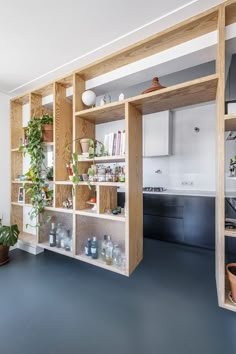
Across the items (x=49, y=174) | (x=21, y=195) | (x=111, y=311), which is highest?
(x=49, y=174)

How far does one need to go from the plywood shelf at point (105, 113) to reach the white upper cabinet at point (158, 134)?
1334mm

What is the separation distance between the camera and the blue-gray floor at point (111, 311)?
123cm

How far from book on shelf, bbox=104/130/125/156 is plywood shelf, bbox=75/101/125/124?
25 cm

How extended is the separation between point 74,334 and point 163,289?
0.88 m

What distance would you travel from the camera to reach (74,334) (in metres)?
1.31

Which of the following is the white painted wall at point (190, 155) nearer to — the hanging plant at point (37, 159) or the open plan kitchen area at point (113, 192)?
the open plan kitchen area at point (113, 192)

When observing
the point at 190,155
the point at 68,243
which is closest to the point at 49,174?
the point at 68,243

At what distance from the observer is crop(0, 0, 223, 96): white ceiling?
1.42m

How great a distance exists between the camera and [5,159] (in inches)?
110

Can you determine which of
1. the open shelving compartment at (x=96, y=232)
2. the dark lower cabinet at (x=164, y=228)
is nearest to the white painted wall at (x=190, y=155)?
the dark lower cabinet at (x=164, y=228)

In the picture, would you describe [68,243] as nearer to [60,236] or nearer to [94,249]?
[60,236]

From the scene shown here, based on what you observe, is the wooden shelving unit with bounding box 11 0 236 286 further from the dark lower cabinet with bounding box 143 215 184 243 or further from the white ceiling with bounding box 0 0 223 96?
the dark lower cabinet with bounding box 143 215 184 243

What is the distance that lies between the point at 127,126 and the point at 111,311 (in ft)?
5.29

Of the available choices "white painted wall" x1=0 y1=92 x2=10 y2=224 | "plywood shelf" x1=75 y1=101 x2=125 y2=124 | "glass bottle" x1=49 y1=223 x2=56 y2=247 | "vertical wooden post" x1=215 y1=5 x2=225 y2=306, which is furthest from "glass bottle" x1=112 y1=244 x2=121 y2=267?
"white painted wall" x1=0 y1=92 x2=10 y2=224
